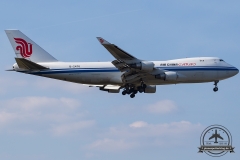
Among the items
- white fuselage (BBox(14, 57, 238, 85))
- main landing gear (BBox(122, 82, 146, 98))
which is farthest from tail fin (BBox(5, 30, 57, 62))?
main landing gear (BBox(122, 82, 146, 98))

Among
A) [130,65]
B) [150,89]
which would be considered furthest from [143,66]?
[150,89]

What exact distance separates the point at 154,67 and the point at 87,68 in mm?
8335

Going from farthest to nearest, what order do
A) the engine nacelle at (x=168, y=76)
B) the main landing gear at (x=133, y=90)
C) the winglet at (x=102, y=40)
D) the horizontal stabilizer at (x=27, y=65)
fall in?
the main landing gear at (x=133, y=90) → the engine nacelle at (x=168, y=76) → the horizontal stabilizer at (x=27, y=65) → the winglet at (x=102, y=40)

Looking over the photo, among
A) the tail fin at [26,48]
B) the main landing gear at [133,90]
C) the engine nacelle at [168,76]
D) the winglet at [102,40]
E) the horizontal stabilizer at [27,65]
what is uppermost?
the tail fin at [26,48]

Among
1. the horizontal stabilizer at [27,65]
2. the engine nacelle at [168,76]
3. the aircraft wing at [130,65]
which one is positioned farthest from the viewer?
the engine nacelle at [168,76]

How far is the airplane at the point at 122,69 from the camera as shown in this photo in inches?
3167

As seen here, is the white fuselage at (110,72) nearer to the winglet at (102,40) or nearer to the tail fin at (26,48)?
the tail fin at (26,48)

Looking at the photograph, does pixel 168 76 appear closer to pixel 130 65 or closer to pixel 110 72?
pixel 130 65

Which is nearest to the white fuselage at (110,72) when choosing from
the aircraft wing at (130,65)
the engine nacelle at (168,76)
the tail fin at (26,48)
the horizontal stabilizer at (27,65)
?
the horizontal stabilizer at (27,65)

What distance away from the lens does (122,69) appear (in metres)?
81.6

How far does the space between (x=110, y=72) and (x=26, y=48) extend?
11.8 metres

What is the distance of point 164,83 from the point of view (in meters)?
Result: 83.6

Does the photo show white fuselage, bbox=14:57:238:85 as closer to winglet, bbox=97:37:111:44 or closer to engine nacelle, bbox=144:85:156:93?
engine nacelle, bbox=144:85:156:93

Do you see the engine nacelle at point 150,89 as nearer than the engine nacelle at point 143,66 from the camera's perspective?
No
